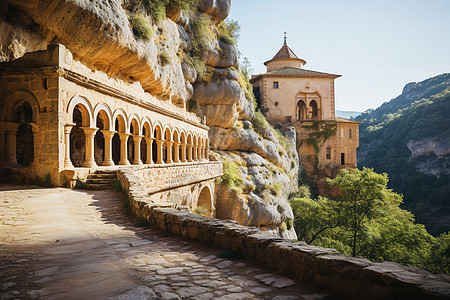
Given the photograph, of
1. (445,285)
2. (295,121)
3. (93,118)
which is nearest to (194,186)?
(93,118)

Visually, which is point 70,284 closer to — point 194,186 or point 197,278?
point 197,278

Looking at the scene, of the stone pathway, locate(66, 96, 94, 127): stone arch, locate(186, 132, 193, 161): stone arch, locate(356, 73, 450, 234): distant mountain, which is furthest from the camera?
locate(356, 73, 450, 234): distant mountain

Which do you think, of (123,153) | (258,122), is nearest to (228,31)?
(258,122)

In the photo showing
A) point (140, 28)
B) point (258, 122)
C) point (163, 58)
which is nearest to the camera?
point (140, 28)

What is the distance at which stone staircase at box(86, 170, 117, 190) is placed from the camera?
9531 millimetres

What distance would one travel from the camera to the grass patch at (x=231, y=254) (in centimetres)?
435

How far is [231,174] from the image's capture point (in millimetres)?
24797

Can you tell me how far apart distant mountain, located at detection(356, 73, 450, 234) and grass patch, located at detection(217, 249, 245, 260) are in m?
47.7

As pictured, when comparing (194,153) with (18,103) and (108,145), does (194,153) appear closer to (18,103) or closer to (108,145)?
(108,145)

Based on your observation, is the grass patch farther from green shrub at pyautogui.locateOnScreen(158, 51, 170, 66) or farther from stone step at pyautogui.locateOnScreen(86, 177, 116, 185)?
green shrub at pyautogui.locateOnScreen(158, 51, 170, 66)

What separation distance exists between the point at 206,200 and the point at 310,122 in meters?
27.6

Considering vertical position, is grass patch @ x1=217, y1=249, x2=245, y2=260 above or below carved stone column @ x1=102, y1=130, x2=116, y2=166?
below

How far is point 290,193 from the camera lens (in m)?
36.6

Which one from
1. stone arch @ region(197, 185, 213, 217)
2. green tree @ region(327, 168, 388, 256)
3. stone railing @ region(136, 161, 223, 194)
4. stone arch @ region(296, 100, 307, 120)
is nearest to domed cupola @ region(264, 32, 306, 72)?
stone arch @ region(296, 100, 307, 120)
